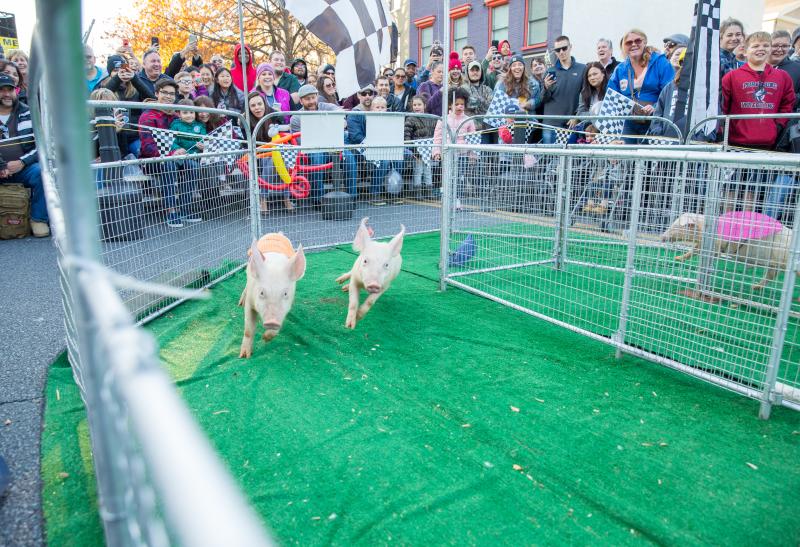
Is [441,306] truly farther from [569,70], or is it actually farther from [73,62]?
[569,70]

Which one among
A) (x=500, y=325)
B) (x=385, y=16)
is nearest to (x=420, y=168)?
(x=385, y=16)

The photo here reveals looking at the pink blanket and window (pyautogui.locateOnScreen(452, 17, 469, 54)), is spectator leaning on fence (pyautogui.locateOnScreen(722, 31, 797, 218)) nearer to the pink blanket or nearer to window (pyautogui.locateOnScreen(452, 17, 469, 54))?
the pink blanket

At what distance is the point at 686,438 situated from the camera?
2.71 meters

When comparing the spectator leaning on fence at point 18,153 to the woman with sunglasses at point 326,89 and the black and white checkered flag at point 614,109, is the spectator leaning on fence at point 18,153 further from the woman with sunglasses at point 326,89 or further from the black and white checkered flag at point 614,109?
the black and white checkered flag at point 614,109

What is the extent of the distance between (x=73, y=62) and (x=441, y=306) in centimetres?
399

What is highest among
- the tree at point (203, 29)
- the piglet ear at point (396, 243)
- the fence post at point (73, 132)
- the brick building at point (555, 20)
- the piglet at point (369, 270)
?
the tree at point (203, 29)

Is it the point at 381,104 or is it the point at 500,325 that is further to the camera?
the point at 381,104

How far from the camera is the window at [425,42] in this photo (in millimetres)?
19109

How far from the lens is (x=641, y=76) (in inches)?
279

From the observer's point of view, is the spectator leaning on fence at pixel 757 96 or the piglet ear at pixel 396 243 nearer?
the piglet ear at pixel 396 243

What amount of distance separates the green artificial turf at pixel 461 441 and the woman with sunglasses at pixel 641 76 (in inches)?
166

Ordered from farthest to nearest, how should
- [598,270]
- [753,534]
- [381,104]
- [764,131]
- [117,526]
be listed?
[381,104]
[764,131]
[598,270]
[753,534]
[117,526]

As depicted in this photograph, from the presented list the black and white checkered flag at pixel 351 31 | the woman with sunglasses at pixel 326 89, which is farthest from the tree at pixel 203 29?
the black and white checkered flag at pixel 351 31

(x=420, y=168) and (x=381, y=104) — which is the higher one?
(x=381, y=104)
